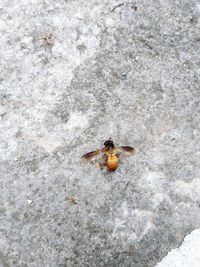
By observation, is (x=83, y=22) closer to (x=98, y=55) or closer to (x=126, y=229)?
(x=98, y=55)

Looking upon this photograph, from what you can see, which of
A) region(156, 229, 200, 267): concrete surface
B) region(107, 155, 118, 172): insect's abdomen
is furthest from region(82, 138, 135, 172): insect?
region(156, 229, 200, 267): concrete surface

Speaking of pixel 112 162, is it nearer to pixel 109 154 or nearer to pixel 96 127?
pixel 109 154

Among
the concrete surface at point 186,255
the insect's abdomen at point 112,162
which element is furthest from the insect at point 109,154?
the concrete surface at point 186,255

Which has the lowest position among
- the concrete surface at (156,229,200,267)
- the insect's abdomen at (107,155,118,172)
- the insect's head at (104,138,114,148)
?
the concrete surface at (156,229,200,267)

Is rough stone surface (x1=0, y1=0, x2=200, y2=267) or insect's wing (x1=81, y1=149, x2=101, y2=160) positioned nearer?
rough stone surface (x1=0, y1=0, x2=200, y2=267)

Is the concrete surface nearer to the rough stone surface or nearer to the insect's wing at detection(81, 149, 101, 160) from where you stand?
the rough stone surface

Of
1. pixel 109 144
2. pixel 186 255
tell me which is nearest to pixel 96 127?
pixel 109 144

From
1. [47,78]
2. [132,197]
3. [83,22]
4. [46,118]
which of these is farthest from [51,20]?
[132,197]
